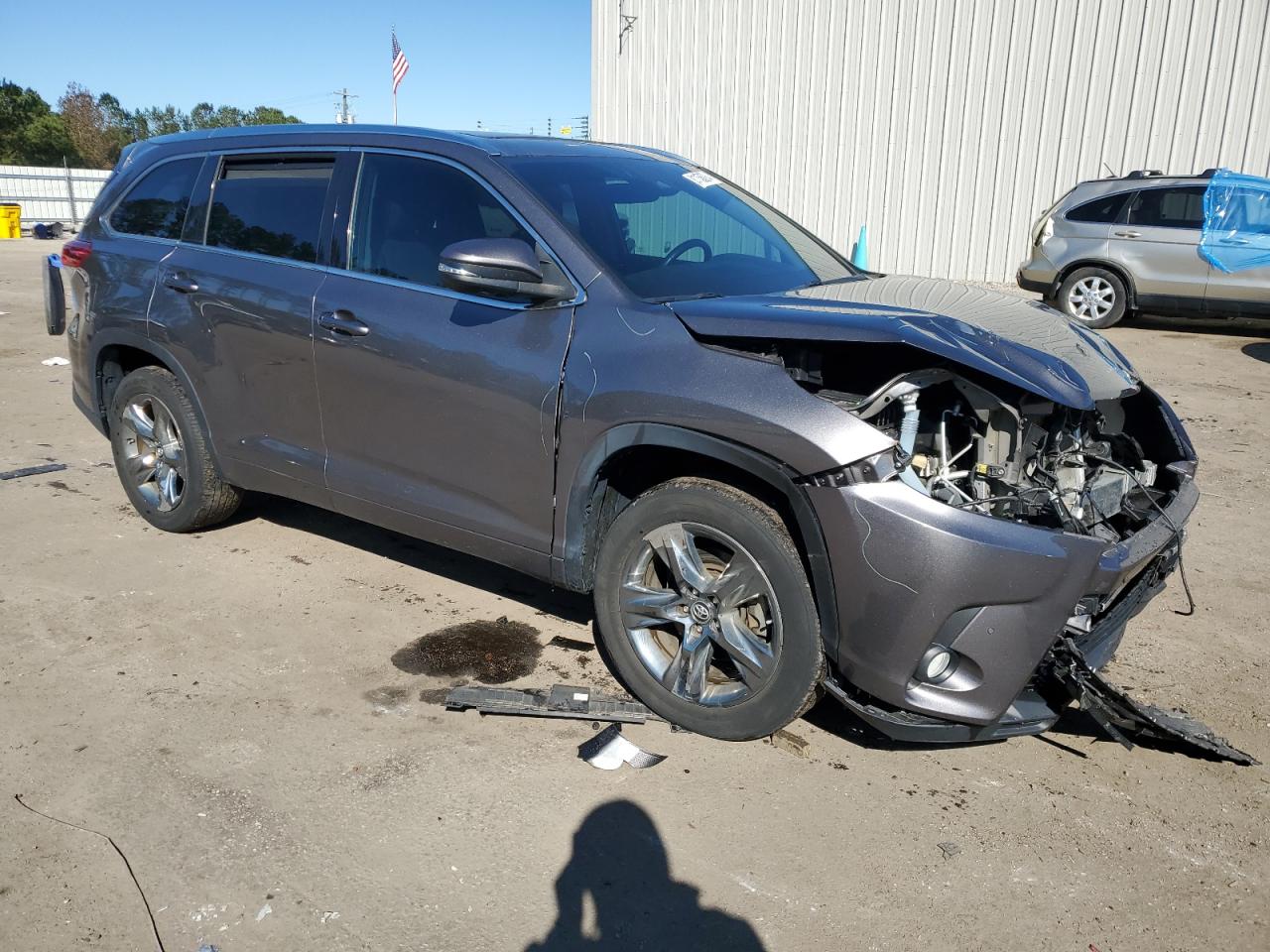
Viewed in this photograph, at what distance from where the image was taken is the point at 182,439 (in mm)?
4828

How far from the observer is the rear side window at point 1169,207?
11.5 metres

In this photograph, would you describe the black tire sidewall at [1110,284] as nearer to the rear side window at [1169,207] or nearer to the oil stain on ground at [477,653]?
the rear side window at [1169,207]

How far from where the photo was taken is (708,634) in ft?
10.6

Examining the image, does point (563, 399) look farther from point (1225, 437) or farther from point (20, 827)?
point (1225, 437)

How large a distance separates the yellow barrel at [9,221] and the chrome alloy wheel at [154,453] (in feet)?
87.0

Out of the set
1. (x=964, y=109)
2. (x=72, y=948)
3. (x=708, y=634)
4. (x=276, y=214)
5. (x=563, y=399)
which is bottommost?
(x=72, y=948)

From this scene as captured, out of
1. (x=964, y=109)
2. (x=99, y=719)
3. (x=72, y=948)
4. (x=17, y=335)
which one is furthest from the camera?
(x=964, y=109)

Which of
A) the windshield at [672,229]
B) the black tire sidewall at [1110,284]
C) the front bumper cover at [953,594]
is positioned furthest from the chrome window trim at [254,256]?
the black tire sidewall at [1110,284]

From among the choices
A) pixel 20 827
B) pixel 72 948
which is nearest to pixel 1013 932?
pixel 72 948

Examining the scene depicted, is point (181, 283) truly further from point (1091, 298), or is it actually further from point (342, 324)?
point (1091, 298)

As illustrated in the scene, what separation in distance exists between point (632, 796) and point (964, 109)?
1560cm

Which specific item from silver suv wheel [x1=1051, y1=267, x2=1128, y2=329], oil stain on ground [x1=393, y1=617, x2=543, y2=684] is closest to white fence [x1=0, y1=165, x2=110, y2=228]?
silver suv wheel [x1=1051, y1=267, x2=1128, y2=329]

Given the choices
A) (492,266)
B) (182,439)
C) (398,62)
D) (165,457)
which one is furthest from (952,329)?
(398,62)

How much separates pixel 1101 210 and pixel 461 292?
10.6 metres
